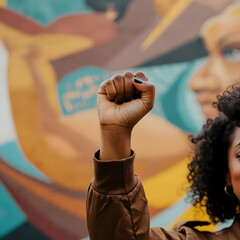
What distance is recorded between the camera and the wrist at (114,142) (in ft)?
2.12

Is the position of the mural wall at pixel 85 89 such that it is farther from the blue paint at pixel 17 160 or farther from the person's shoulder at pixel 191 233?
the person's shoulder at pixel 191 233

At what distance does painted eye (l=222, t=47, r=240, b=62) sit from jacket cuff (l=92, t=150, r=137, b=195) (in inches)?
A: 66.5

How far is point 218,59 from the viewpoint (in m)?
2.15

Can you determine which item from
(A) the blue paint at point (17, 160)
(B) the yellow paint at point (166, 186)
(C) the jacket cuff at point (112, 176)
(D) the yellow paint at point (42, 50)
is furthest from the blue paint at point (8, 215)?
(C) the jacket cuff at point (112, 176)

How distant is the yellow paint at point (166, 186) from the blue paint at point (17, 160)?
22.8 inches

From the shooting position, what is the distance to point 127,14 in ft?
7.34

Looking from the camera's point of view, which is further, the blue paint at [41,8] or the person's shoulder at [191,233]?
the blue paint at [41,8]

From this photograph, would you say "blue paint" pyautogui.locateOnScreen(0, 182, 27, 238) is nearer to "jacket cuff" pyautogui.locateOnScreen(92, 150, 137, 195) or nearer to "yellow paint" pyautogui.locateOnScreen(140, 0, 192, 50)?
"yellow paint" pyautogui.locateOnScreen(140, 0, 192, 50)

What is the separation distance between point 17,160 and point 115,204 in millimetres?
1486

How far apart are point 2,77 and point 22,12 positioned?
44 centimetres

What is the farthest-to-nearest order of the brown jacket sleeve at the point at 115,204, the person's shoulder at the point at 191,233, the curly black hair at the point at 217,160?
the curly black hair at the point at 217,160, the person's shoulder at the point at 191,233, the brown jacket sleeve at the point at 115,204

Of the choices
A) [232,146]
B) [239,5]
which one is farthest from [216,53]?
[232,146]

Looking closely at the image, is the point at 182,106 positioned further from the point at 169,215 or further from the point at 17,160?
the point at 17,160

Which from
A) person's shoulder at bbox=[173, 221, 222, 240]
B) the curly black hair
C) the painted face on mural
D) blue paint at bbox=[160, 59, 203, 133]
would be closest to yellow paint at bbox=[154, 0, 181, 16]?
the painted face on mural
